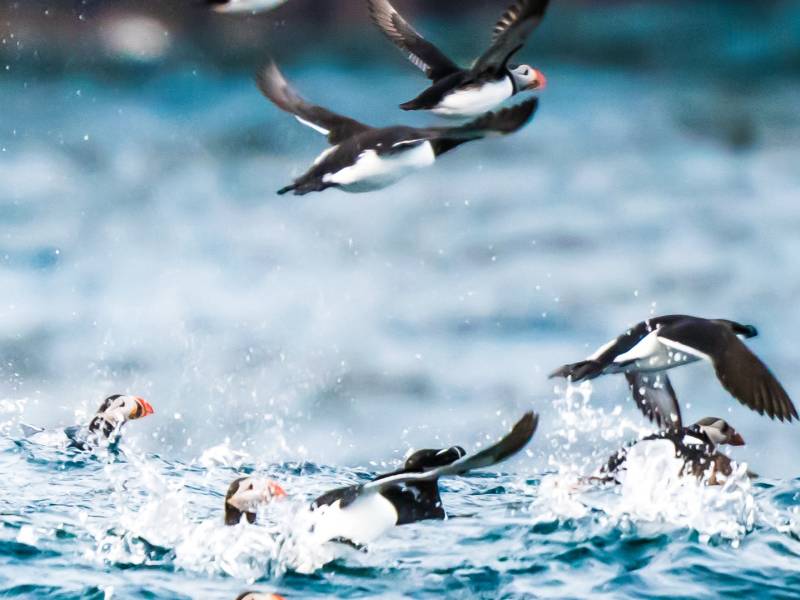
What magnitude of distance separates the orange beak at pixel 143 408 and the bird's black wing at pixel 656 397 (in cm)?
324

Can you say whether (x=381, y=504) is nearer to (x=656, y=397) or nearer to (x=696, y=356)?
(x=696, y=356)

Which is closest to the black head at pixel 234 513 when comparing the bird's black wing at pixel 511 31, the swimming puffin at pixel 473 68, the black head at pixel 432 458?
the black head at pixel 432 458

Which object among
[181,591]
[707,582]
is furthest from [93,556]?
[707,582]

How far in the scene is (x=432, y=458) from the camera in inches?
174

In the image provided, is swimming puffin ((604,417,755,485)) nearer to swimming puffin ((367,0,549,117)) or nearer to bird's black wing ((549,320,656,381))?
bird's black wing ((549,320,656,381))

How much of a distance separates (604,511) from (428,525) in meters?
0.85

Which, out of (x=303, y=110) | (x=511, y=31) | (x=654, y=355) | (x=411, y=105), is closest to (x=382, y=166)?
(x=411, y=105)

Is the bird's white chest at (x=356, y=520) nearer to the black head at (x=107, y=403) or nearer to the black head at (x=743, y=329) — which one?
the black head at (x=743, y=329)

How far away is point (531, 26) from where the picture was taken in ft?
16.5

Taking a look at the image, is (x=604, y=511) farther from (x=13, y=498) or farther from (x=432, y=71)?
(x=13, y=498)

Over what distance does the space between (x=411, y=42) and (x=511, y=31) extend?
4.69ft

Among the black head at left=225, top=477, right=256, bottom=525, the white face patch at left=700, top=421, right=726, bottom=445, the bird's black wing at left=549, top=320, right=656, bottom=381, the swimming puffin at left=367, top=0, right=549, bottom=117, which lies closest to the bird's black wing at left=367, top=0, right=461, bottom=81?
the swimming puffin at left=367, top=0, right=549, bottom=117

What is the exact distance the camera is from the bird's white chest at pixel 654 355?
5.44m

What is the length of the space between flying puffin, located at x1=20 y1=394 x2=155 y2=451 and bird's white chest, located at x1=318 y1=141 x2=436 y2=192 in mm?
3139
